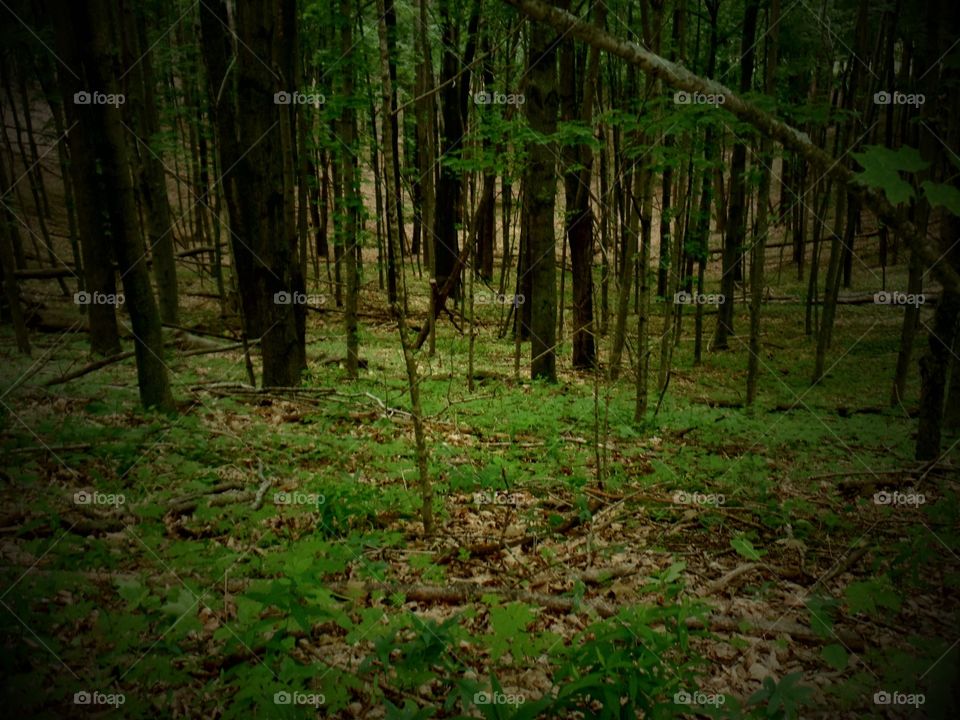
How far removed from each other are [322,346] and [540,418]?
254 inches

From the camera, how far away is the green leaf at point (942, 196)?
55.0 inches

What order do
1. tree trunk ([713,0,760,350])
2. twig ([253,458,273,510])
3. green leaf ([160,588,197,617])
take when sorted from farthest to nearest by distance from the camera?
tree trunk ([713,0,760,350])
twig ([253,458,273,510])
green leaf ([160,588,197,617])

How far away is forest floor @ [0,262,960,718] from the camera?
2.63 meters

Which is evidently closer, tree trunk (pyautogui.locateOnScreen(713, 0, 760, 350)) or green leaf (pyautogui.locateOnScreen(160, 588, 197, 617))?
green leaf (pyautogui.locateOnScreen(160, 588, 197, 617))

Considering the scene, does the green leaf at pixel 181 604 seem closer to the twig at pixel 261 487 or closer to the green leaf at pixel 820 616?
the twig at pixel 261 487

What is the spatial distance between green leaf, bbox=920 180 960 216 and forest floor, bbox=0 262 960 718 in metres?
1.26

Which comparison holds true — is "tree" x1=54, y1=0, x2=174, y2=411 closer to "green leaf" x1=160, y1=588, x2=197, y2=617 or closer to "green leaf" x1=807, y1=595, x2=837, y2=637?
"green leaf" x1=160, y1=588, x2=197, y2=617

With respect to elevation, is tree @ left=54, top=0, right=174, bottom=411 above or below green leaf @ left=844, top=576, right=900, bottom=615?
above

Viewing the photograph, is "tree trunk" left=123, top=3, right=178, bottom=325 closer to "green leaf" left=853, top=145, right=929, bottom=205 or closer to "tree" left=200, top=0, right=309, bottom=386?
"tree" left=200, top=0, right=309, bottom=386

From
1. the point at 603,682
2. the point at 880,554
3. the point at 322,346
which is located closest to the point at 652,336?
the point at 322,346

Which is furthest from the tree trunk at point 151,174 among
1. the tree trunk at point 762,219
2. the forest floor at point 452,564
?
the tree trunk at point 762,219

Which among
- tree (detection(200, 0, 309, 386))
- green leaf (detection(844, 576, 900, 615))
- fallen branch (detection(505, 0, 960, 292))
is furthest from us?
tree (detection(200, 0, 309, 386))


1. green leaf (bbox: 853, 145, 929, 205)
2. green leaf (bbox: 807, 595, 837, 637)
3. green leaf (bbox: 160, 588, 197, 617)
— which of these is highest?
green leaf (bbox: 853, 145, 929, 205)

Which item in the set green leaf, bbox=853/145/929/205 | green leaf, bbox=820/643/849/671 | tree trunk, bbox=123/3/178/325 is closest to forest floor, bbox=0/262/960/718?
green leaf, bbox=820/643/849/671
